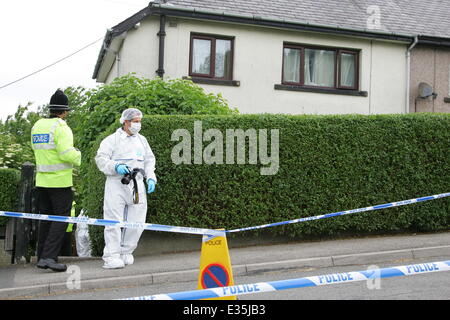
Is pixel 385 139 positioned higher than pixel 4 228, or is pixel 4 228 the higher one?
pixel 385 139

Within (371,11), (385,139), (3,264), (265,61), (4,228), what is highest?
(371,11)

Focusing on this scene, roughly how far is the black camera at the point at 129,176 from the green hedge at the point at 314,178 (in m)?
1.27

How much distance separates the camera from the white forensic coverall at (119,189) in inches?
291

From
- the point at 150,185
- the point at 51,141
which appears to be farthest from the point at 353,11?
the point at 51,141

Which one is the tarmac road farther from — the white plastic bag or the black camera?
the white plastic bag

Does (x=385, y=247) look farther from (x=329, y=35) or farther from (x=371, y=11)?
(x=371, y=11)

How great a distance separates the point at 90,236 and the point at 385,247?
15.0 ft

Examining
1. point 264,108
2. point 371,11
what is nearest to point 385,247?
Result: point 264,108

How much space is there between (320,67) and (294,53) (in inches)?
36.0

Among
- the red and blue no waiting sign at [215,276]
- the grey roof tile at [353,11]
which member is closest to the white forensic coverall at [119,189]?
the red and blue no waiting sign at [215,276]

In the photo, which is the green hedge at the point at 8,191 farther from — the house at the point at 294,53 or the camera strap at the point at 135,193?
the house at the point at 294,53

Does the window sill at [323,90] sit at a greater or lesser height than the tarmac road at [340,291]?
greater

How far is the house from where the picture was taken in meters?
14.1

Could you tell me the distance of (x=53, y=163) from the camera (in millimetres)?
7035
